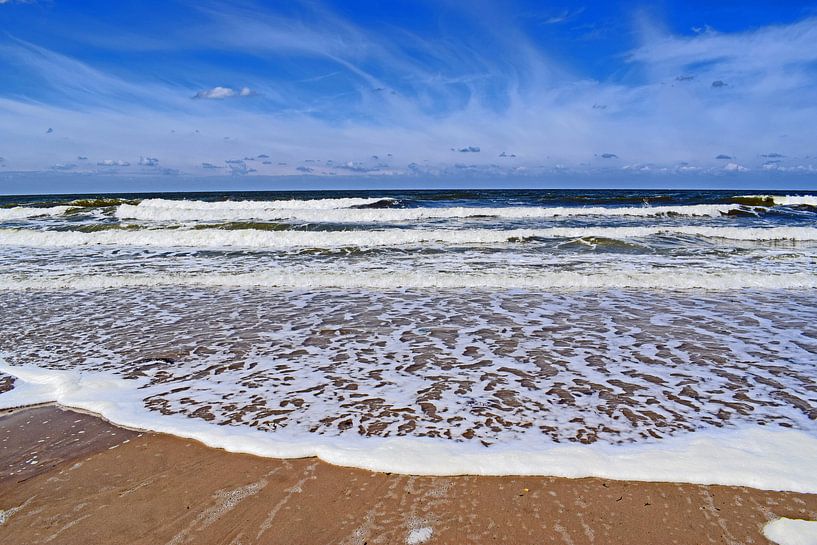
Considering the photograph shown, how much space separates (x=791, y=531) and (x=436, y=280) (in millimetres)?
7154

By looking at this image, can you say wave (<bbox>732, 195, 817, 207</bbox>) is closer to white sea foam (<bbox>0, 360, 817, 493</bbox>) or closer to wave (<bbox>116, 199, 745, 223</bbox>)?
wave (<bbox>116, 199, 745, 223</bbox>)

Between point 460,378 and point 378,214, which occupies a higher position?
point 460,378

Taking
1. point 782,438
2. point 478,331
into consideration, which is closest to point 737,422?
point 782,438

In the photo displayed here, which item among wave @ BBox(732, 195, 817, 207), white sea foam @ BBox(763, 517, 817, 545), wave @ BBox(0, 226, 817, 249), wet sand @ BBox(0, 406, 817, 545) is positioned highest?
wave @ BBox(732, 195, 817, 207)

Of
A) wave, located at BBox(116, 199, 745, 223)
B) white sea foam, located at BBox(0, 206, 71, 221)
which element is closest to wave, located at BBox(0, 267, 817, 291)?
wave, located at BBox(116, 199, 745, 223)

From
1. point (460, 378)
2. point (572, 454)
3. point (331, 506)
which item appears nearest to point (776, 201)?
point (460, 378)

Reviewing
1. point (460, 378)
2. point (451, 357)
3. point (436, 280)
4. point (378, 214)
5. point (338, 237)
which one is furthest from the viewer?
point (378, 214)

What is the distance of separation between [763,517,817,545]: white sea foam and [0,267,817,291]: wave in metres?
6.33

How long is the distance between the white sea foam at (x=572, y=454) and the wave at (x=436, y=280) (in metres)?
5.50

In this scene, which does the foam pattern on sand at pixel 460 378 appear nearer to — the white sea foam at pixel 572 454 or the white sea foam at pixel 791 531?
the white sea foam at pixel 572 454

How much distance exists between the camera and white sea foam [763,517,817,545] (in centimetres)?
229

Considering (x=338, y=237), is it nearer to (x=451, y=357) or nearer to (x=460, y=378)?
(x=451, y=357)

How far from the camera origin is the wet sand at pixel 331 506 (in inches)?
93.4

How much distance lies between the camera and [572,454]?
9.98 ft
